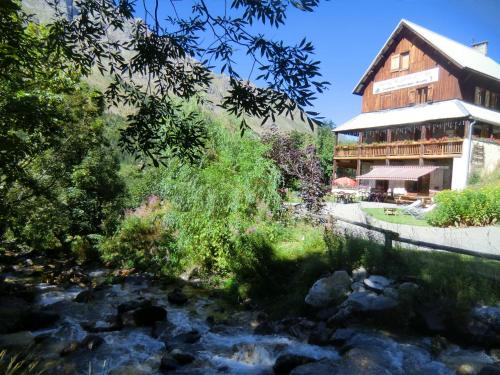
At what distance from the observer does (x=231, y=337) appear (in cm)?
735

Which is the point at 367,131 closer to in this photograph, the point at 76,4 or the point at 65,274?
the point at 65,274

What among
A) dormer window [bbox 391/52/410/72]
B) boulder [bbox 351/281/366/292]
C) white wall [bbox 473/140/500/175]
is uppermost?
dormer window [bbox 391/52/410/72]

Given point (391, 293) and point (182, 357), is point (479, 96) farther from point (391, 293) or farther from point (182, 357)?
point (182, 357)

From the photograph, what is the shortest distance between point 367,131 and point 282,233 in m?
21.7

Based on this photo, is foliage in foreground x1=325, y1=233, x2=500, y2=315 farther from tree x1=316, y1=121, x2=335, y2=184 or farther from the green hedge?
tree x1=316, y1=121, x2=335, y2=184

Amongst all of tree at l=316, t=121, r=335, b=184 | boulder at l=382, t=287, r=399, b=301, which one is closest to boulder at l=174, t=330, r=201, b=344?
boulder at l=382, t=287, r=399, b=301

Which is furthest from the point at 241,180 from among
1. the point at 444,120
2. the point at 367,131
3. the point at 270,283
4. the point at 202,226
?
the point at 367,131

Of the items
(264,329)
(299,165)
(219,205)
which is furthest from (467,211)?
(264,329)

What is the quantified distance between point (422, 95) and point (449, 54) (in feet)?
10.8

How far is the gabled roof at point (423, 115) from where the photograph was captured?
935 inches

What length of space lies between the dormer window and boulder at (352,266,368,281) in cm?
2540

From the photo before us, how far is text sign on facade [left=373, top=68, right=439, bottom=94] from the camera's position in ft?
88.7

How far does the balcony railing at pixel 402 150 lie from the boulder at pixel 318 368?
853 inches

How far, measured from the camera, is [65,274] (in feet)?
39.0
